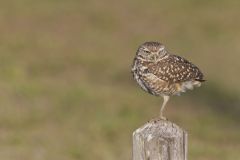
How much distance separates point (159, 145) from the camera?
20.2 ft

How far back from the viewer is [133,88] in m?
19.3

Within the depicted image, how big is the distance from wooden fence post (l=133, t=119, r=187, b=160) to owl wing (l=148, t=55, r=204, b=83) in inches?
75.2

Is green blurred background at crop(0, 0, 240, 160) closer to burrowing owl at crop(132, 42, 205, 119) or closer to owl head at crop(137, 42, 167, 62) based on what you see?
burrowing owl at crop(132, 42, 205, 119)

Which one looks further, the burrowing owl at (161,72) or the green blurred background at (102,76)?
the green blurred background at (102,76)

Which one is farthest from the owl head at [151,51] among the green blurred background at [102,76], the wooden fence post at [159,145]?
the green blurred background at [102,76]

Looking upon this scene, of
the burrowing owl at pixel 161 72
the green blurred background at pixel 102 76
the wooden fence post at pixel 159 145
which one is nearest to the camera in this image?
the wooden fence post at pixel 159 145

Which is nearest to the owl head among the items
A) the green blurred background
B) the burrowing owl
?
the burrowing owl

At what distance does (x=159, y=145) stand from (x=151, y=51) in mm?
1985

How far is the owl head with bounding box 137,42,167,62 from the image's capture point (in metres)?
8.03

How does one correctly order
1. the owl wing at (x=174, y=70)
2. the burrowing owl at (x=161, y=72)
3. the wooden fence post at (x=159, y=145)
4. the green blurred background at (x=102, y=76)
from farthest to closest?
the green blurred background at (x=102, y=76) < the owl wing at (x=174, y=70) < the burrowing owl at (x=161, y=72) < the wooden fence post at (x=159, y=145)

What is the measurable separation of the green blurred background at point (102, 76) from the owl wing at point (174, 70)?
4.15 meters

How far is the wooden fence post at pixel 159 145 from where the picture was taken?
6152 millimetres

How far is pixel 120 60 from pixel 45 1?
243 inches

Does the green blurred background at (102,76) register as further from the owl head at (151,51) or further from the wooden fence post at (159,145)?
the wooden fence post at (159,145)
